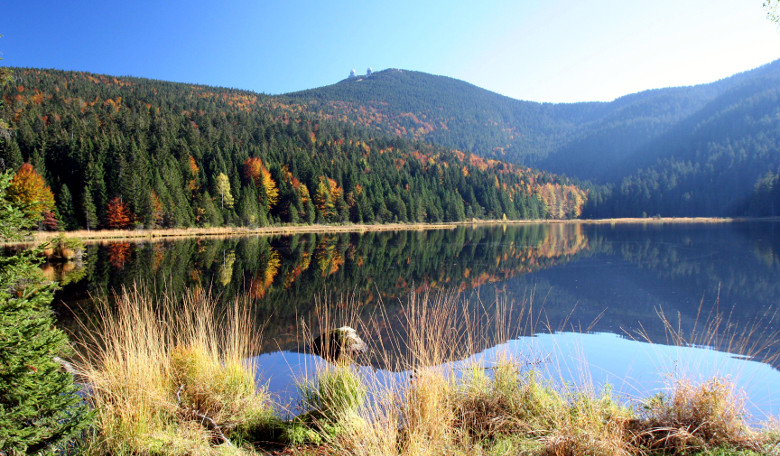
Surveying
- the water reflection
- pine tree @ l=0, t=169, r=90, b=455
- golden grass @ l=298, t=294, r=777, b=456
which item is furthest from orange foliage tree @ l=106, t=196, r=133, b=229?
golden grass @ l=298, t=294, r=777, b=456

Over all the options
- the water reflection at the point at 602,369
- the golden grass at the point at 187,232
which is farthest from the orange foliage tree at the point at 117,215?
the water reflection at the point at 602,369

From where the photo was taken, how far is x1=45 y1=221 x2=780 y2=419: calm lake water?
805 cm

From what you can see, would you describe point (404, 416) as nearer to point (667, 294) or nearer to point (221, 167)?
point (667, 294)

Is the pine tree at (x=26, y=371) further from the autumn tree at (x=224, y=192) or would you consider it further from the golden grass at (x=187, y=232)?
the autumn tree at (x=224, y=192)

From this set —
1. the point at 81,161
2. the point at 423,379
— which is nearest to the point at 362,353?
the point at 423,379

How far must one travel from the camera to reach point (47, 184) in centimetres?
5228

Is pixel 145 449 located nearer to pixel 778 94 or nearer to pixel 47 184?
pixel 47 184

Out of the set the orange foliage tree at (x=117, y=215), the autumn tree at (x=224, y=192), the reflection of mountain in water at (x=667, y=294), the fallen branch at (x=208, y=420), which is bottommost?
the reflection of mountain in water at (x=667, y=294)

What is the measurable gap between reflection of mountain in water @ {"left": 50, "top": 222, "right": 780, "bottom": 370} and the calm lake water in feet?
0.22

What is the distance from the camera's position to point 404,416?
478 cm

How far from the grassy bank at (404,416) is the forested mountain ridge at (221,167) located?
26661mm

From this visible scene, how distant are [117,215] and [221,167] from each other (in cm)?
2309

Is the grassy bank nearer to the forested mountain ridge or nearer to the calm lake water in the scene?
the calm lake water

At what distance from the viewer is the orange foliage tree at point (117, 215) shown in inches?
2010
